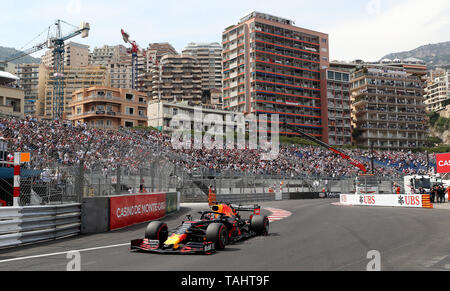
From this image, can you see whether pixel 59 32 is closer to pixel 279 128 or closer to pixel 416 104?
pixel 279 128

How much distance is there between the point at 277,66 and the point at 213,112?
688 inches

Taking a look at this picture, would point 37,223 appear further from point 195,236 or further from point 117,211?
point 195,236

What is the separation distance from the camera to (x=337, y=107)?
90000 mm

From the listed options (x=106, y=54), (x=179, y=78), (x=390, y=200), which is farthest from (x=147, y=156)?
(x=106, y=54)

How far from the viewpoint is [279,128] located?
81875 mm

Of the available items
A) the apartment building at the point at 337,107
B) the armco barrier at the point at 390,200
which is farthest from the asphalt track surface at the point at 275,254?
the apartment building at the point at 337,107

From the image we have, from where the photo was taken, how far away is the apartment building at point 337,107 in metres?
88.8

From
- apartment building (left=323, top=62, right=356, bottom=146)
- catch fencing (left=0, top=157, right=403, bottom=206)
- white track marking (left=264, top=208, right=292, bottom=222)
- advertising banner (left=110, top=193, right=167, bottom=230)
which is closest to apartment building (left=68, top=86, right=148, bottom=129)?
catch fencing (left=0, top=157, right=403, bottom=206)

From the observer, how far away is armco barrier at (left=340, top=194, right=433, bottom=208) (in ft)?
82.3

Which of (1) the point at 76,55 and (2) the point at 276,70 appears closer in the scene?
(2) the point at 276,70

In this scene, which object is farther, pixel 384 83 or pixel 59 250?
pixel 384 83

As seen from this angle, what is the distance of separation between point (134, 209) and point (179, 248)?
686cm

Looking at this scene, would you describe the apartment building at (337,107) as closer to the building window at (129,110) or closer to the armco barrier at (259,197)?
the building window at (129,110)

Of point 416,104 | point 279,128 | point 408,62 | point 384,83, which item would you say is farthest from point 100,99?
point 408,62
